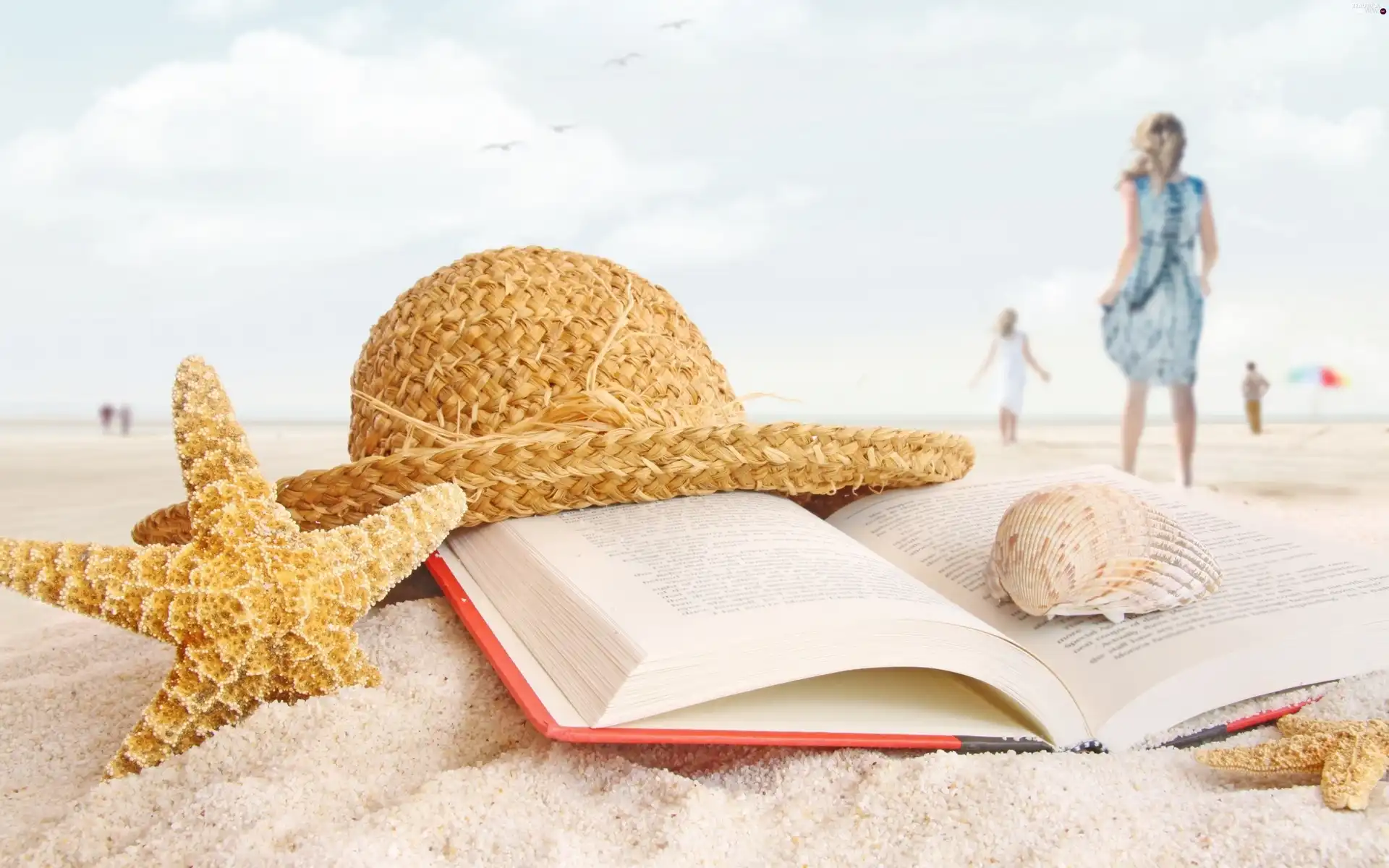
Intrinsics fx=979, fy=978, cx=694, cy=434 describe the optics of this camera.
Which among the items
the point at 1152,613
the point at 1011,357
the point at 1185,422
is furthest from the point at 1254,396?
the point at 1152,613

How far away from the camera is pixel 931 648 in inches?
46.1

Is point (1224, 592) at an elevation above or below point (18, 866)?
above

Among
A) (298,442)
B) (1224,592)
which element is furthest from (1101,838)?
(298,442)

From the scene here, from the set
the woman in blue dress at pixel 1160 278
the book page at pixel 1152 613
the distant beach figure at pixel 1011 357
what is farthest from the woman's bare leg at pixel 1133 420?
the book page at pixel 1152 613

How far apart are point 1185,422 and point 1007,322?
2.26 meters

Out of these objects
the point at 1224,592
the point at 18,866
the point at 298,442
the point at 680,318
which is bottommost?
the point at 298,442

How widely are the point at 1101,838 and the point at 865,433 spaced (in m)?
0.94

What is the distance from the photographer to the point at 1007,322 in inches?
272

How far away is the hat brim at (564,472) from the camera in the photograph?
1.50 meters

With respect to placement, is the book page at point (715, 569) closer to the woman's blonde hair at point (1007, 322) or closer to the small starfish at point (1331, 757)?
the small starfish at point (1331, 757)

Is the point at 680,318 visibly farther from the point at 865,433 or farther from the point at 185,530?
the point at 185,530

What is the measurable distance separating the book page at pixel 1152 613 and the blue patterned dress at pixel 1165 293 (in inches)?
121

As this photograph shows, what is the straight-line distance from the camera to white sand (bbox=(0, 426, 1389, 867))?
3.02 ft

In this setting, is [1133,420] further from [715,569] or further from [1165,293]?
[715,569]
